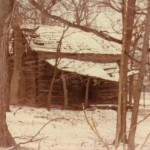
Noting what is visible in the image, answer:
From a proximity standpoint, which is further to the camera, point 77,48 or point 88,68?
point 77,48

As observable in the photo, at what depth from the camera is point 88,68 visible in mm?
29109

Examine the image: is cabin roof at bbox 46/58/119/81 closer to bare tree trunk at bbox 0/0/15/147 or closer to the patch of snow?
the patch of snow

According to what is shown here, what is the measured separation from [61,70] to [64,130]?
9.49 meters

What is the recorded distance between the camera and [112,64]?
32000mm

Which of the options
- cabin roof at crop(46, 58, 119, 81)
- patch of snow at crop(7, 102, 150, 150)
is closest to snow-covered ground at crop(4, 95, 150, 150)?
patch of snow at crop(7, 102, 150, 150)

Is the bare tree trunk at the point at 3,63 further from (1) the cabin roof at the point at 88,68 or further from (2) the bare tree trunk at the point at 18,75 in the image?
(2) the bare tree trunk at the point at 18,75

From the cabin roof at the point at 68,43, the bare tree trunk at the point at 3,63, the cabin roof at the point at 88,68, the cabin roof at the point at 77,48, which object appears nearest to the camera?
the bare tree trunk at the point at 3,63

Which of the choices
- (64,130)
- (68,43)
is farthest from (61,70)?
(64,130)

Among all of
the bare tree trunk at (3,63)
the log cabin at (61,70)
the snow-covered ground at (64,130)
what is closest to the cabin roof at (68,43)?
the log cabin at (61,70)

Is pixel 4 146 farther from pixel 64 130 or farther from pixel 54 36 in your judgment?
pixel 54 36

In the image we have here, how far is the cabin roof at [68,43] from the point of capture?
29.6m

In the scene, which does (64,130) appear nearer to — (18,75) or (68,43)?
(18,75)

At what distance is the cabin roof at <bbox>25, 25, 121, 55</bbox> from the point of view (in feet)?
97.0

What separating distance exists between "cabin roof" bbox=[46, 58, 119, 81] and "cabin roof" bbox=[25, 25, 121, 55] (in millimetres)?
785
